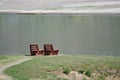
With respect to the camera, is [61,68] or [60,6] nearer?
[61,68]

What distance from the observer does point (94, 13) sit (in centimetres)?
10675

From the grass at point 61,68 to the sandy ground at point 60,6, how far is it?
77590 mm

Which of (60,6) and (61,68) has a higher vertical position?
(60,6)

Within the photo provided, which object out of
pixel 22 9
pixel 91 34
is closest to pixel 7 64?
pixel 91 34

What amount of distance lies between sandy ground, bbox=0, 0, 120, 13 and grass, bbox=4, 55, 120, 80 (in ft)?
255

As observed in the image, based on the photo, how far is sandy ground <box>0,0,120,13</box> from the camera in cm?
11196

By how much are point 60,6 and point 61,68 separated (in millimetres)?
96630

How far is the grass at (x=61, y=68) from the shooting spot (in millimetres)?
24156

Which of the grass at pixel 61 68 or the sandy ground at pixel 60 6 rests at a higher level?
the sandy ground at pixel 60 6

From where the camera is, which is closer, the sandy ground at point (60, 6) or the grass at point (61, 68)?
the grass at point (61, 68)

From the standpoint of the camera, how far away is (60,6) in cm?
12188

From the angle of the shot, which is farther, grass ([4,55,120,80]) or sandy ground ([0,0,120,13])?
sandy ground ([0,0,120,13])

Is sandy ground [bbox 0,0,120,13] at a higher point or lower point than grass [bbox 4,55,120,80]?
higher

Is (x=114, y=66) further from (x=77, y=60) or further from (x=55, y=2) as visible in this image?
(x=55, y=2)
